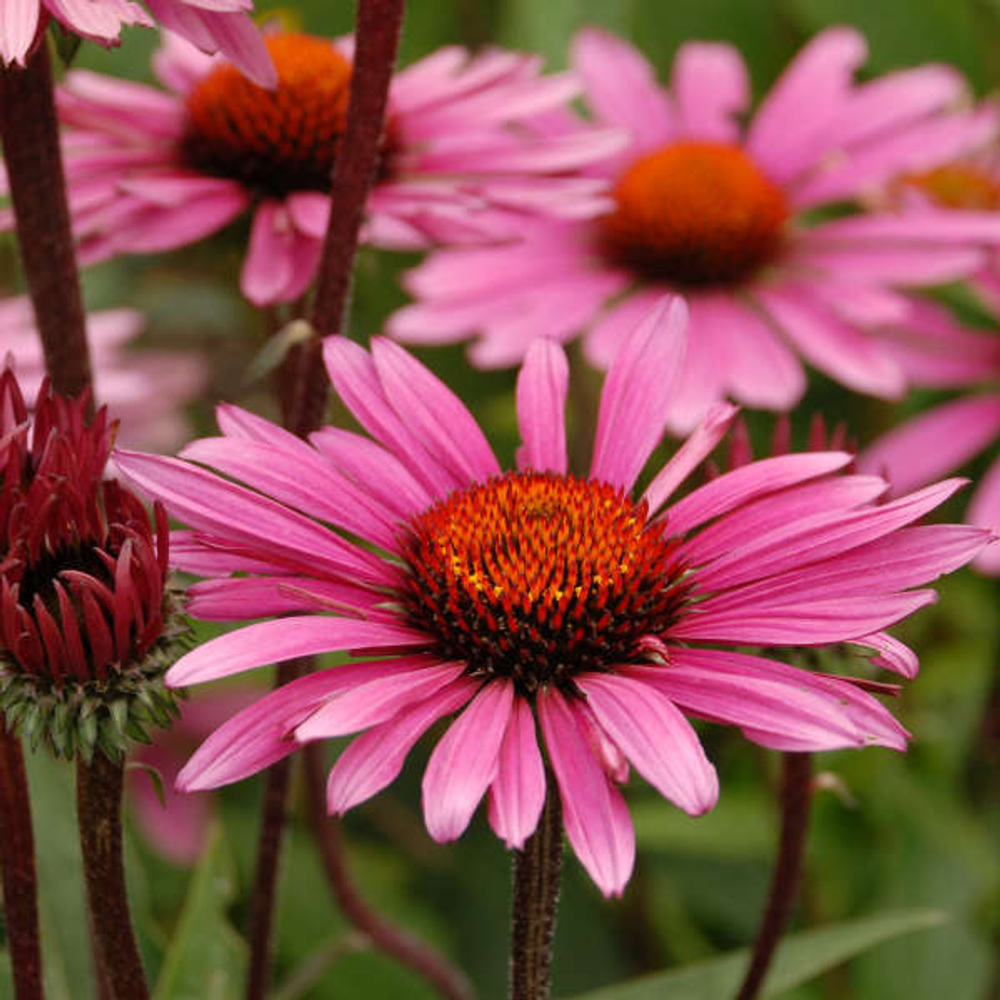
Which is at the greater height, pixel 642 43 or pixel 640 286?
pixel 642 43

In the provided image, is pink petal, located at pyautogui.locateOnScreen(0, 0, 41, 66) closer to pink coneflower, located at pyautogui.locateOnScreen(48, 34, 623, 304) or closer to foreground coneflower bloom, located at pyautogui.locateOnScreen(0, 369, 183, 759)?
foreground coneflower bloom, located at pyautogui.locateOnScreen(0, 369, 183, 759)

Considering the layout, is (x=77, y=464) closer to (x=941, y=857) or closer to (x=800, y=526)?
(x=800, y=526)

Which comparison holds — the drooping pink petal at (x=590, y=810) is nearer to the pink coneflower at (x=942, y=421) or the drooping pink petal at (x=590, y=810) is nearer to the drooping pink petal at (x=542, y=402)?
the drooping pink petal at (x=542, y=402)

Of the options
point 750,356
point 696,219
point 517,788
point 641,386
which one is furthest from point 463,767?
point 696,219

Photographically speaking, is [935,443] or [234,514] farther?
[935,443]

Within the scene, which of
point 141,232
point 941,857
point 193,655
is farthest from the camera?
point 941,857

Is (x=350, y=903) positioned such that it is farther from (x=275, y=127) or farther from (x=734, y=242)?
(x=734, y=242)

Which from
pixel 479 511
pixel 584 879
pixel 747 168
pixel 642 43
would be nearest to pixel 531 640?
pixel 479 511
